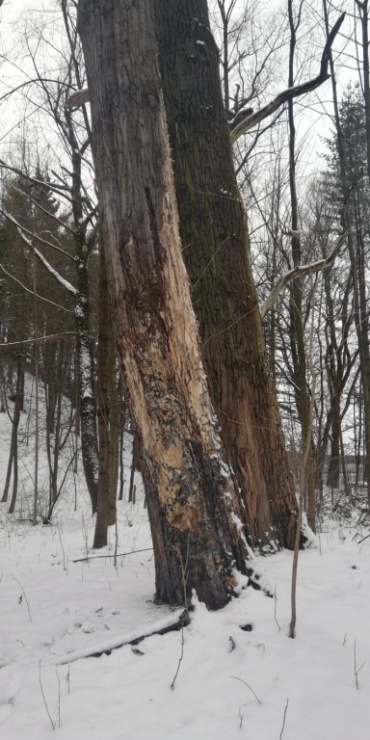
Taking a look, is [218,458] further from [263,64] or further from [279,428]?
[263,64]

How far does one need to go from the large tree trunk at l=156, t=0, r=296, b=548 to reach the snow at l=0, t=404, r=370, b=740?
0.68 m

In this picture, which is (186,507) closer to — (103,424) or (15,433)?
(103,424)

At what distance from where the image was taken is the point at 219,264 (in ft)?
13.2

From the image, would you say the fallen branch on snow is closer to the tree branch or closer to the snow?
the snow

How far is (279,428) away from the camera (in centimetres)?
401

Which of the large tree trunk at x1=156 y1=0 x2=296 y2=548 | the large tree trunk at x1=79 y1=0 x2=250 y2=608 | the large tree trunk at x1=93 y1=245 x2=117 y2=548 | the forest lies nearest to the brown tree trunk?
the large tree trunk at x1=93 y1=245 x2=117 y2=548

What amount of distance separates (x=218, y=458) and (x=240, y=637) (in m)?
0.96

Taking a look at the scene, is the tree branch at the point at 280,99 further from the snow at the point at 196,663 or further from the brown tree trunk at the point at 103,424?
the snow at the point at 196,663

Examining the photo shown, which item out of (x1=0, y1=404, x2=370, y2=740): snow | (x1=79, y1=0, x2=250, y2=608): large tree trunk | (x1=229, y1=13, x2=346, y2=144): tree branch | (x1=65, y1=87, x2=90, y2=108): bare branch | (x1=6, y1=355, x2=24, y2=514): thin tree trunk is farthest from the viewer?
(x1=6, y1=355, x2=24, y2=514): thin tree trunk

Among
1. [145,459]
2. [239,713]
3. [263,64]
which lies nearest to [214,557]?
[145,459]

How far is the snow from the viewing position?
198 cm

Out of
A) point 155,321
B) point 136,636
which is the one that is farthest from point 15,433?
point 136,636

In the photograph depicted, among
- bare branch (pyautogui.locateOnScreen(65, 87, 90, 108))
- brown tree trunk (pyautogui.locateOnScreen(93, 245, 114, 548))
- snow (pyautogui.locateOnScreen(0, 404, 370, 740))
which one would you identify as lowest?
snow (pyautogui.locateOnScreen(0, 404, 370, 740))

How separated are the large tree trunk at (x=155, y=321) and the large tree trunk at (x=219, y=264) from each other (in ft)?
2.41
